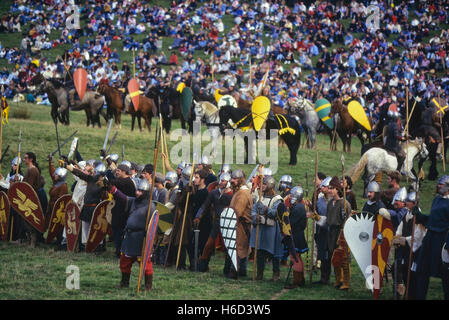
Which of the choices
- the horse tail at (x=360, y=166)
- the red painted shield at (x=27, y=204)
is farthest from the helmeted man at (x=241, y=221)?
the horse tail at (x=360, y=166)

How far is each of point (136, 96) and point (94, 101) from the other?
147 centimetres

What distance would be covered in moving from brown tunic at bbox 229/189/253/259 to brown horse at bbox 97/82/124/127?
13.9 metres

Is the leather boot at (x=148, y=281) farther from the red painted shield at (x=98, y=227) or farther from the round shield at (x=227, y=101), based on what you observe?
the round shield at (x=227, y=101)

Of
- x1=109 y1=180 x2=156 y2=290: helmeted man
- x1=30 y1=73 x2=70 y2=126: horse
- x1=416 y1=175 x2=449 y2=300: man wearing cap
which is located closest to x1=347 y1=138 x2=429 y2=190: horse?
x1=109 y1=180 x2=156 y2=290: helmeted man

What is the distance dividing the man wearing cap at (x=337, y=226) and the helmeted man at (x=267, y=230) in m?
0.74

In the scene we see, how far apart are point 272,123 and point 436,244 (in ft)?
39.3

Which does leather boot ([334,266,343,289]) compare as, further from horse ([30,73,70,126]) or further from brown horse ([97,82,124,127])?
brown horse ([97,82,124,127])

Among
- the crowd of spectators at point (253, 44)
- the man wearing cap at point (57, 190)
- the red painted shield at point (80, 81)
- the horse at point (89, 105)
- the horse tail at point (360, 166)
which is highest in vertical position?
the crowd of spectators at point (253, 44)

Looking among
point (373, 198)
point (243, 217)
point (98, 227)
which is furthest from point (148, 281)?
point (373, 198)

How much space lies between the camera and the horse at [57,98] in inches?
934

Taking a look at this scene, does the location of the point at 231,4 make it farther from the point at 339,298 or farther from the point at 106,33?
the point at 339,298

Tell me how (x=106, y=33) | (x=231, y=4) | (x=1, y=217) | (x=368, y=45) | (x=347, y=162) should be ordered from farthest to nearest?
(x=231, y=4) → (x=106, y=33) → (x=368, y=45) → (x=347, y=162) → (x=1, y=217)

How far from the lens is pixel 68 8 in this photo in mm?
39750

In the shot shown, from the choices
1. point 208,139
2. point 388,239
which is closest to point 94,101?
point 208,139
